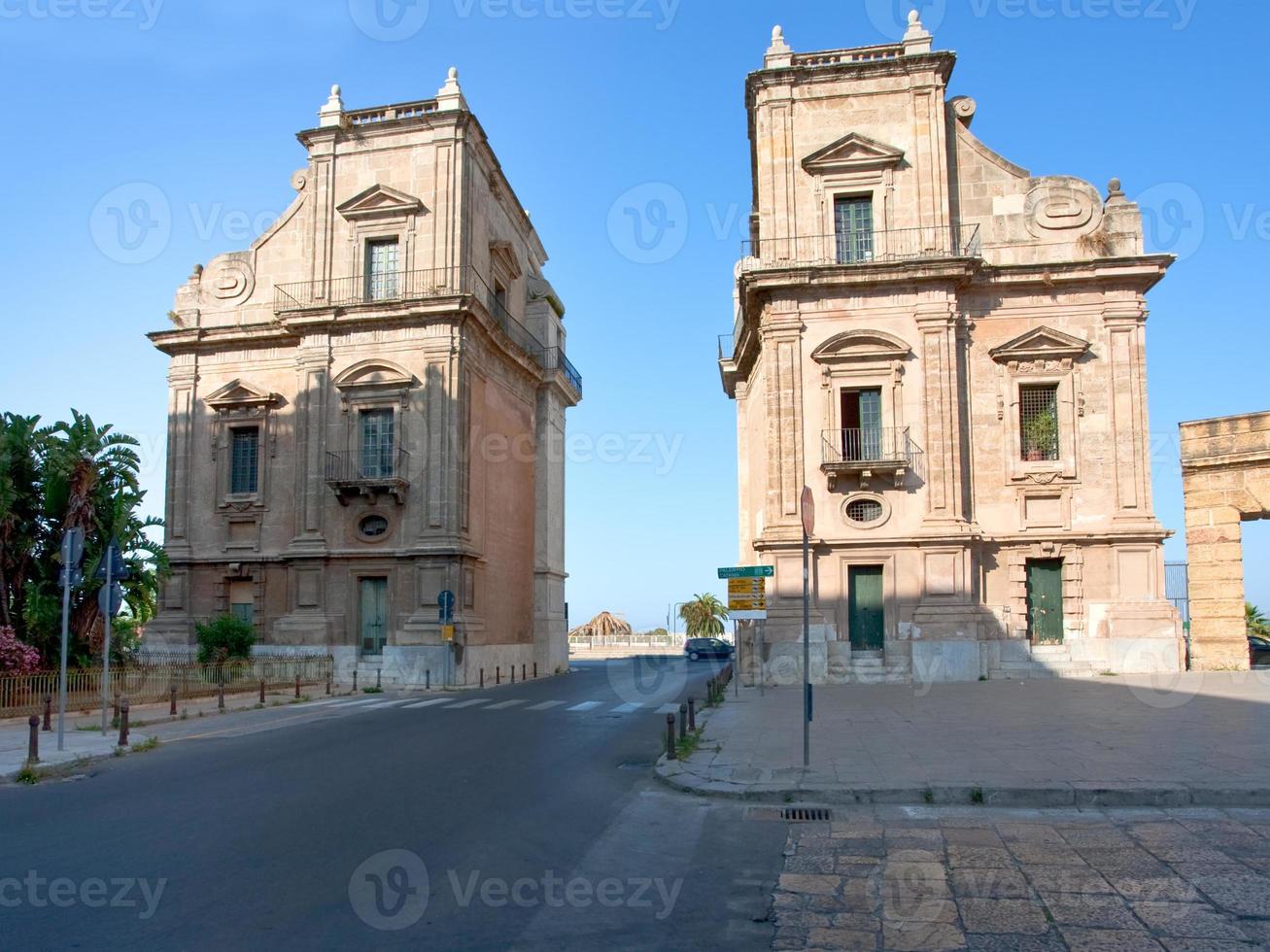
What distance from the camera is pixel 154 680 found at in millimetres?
21547

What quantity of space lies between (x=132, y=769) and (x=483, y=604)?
21.5m

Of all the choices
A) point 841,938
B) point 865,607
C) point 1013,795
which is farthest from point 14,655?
point 865,607

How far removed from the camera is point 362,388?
1278 inches

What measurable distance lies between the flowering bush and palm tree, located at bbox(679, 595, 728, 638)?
66438 mm

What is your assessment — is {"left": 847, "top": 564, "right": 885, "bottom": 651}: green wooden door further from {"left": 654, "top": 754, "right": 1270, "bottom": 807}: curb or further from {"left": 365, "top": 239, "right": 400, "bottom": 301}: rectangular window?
{"left": 365, "top": 239, "right": 400, "bottom": 301}: rectangular window

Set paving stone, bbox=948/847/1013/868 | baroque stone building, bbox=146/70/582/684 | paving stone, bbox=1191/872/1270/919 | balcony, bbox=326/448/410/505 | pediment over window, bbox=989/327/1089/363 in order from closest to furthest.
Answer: paving stone, bbox=1191/872/1270/919 → paving stone, bbox=948/847/1013/868 → pediment over window, bbox=989/327/1089/363 → balcony, bbox=326/448/410/505 → baroque stone building, bbox=146/70/582/684

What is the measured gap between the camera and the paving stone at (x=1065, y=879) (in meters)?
6.47

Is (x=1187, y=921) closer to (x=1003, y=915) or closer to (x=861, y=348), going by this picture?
(x=1003, y=915)

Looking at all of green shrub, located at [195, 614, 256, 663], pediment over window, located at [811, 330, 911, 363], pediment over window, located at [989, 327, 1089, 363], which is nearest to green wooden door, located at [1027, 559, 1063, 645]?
pediment over window, located at [989, 327, 1089, 363]

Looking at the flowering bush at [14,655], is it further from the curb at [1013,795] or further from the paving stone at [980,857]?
the paving stone at [980,857]

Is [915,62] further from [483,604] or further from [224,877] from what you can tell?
[224,877]

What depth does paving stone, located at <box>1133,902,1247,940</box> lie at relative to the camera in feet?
18.1

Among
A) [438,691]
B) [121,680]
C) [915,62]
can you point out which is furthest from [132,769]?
[915,62]

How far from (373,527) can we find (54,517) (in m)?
11.0
